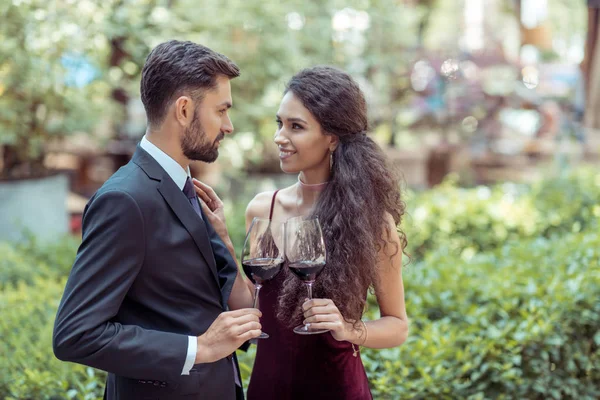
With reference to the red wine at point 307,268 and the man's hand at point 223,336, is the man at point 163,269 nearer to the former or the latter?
the man's hand at point 223,336

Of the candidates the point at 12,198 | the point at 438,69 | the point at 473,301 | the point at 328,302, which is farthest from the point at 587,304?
the point at 438,69

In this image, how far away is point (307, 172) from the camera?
2721 mm

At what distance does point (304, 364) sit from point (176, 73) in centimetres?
117

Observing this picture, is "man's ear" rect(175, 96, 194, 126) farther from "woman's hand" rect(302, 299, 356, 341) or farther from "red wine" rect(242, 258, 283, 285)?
"woman's hand" rect(302, 299, 356, 341)

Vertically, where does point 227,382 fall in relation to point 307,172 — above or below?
below

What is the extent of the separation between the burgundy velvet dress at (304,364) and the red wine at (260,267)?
418 mm

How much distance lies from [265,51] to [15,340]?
5.26m

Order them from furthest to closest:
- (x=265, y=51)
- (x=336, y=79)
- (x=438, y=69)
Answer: (x=438, y=69)
(x=265, y=51)
(x=336, y=79)

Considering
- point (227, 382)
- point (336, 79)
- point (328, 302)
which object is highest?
point (336, 79)

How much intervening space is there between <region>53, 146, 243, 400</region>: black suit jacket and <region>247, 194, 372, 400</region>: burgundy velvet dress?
1.42ft

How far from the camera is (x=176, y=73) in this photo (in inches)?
78.1

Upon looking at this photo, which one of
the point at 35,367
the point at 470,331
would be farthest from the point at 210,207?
the point at 470,331

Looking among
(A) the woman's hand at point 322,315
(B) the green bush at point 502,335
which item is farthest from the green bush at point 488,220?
(A) the woman's hand at point 322,315

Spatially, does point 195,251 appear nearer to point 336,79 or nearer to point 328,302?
point 328,302
